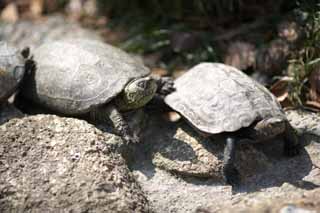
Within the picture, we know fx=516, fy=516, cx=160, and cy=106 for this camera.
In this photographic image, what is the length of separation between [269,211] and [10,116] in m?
1.66

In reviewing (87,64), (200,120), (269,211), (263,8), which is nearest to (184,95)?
(200,120)

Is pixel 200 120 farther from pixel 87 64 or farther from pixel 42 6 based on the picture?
pixel 42 6

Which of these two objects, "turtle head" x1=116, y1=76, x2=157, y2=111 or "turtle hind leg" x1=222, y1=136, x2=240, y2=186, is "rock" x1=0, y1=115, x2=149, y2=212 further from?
"turtle hind leg" x1=222, y1=136, x2=240, y2=186

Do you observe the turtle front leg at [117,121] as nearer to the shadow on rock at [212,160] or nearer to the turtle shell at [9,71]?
the shadow on rock at [212,160]

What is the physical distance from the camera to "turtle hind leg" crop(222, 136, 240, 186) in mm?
2836

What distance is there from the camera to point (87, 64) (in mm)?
3125

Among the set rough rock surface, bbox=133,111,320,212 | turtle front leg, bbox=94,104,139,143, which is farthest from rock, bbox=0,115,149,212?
rough rock surface, bbox=133,111,320,212

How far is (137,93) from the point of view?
3010 mm

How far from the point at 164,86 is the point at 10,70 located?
952 mm

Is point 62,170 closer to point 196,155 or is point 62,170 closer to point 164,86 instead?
point 196,155

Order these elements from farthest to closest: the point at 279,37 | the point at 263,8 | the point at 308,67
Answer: the point at 263,8 < the point at 279,37 < the point at 308,67

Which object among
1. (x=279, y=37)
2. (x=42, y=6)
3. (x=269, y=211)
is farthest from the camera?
(x=42, y=6)

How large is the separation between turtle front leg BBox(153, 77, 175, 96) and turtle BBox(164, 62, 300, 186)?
71mm

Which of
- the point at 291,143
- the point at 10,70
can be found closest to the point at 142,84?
the point at 10,70
